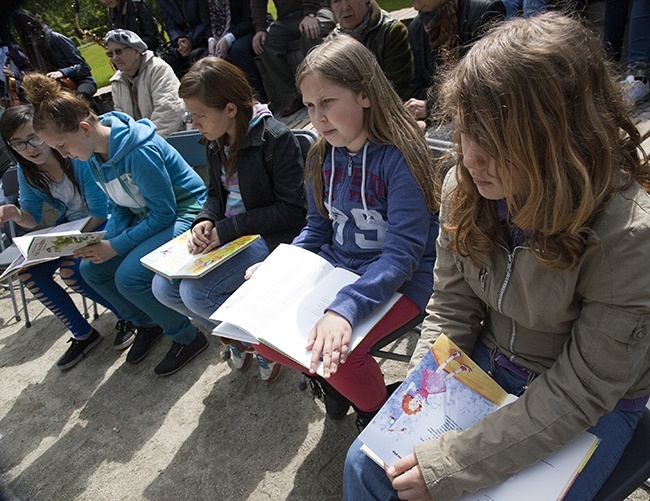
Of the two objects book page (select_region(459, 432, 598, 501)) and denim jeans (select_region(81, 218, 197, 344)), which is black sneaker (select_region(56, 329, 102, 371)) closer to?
denim jeans (select_region(81, 218, 197, 344))

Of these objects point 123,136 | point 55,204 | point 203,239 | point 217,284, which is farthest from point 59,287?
point 217,284

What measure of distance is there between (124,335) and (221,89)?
201cm

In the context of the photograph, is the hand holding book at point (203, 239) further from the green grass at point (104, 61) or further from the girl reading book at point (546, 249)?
the green grass at point (104, 61)

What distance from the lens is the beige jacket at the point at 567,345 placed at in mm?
1035

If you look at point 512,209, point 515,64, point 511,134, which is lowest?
point 512,209

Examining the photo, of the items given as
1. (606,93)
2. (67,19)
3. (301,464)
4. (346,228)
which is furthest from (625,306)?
(67,19)

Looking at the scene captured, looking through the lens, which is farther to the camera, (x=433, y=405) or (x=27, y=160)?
(x=27, y=160)

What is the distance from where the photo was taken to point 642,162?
1.13m

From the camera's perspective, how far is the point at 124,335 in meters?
3.35

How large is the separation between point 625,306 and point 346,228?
1.14 meters

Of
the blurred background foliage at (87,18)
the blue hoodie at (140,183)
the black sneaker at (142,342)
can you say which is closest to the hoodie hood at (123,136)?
the blue hoodie at (140,183)

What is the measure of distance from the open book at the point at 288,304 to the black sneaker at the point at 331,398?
0.58 m

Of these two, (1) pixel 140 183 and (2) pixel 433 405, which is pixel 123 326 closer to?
(1) pixel 140 183

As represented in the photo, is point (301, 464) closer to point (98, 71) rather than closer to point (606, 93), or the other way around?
point (606, 93)
